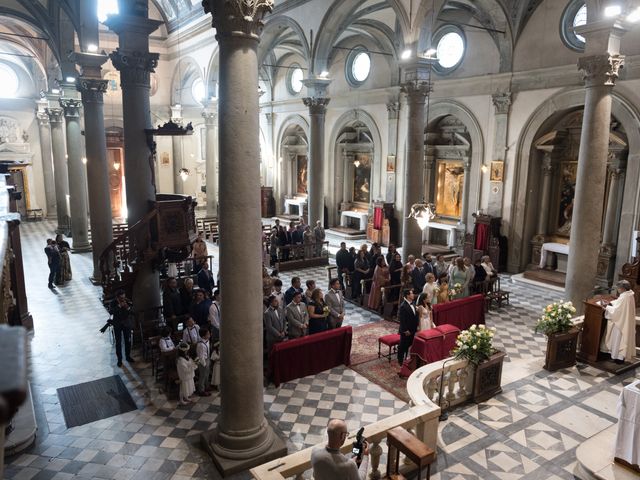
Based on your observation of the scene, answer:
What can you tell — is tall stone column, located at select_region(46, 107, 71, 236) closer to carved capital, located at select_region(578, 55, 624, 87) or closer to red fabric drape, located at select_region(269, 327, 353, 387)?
red fabric drape, located at select_region(269, 327, 353, 387)

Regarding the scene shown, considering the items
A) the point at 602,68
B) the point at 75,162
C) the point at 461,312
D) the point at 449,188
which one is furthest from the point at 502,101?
the point at 75,162

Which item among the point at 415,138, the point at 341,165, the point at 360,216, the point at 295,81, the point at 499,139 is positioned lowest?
the point at 360,216

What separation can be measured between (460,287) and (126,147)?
8250 millimetres

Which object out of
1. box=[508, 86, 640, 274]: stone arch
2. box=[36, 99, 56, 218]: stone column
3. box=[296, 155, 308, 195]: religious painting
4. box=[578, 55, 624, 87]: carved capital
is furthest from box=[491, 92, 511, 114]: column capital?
box=[36, 99, 56, 218]: stone column

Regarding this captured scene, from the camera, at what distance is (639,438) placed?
6000 millimetres

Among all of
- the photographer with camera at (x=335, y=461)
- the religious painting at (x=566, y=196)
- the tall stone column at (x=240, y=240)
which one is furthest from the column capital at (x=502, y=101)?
the photographer with camera at (x=335, y=461)

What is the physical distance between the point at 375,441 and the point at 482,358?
112 inches

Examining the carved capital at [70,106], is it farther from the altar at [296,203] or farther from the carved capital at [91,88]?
the altar at [296,203]

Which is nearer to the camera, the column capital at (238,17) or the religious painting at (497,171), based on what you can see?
the column capital at (238,17)

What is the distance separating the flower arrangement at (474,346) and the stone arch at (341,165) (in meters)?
14.6

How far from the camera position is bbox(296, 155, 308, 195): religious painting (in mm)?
28234

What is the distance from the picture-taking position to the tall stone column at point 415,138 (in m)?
13.3

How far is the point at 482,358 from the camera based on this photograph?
7977 mm

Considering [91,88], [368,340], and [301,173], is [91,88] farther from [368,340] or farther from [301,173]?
[301,173]
